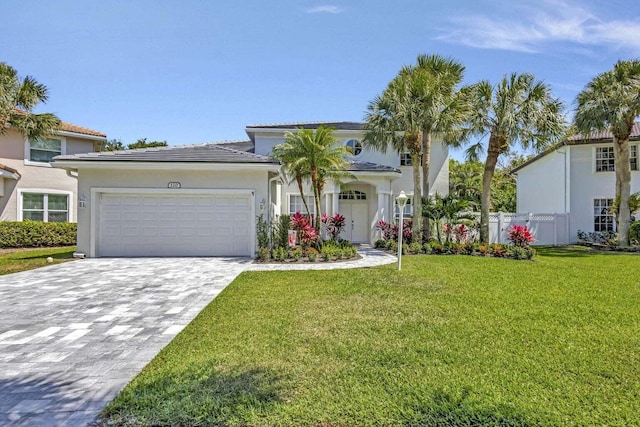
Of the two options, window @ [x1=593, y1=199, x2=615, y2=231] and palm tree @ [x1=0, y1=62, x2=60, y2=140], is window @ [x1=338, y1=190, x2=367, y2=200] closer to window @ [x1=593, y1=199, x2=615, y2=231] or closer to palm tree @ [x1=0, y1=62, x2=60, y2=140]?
window @ [x1=593, y1=199, x2=615, y2=231]

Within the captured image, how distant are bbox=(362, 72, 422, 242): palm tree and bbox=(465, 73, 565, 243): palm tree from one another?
2796mm

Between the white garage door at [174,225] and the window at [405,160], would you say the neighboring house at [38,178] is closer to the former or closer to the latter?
the white garage door at [174,225]

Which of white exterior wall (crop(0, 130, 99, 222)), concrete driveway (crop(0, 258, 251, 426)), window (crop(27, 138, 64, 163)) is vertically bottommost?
concrete driveway (crop(0, 258, 251, 426))

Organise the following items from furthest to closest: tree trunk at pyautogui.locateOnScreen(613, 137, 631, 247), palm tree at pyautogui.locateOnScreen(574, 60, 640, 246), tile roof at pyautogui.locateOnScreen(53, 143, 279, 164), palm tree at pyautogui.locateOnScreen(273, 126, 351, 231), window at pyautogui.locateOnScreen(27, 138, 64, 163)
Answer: window at pyautogui.locateOnScreen(27, 138, 64, 163) < tree trunk at pyautogui.locateOnScreen(613, 137, 631, 247) < palm tree at pyautogui.locateOnScreen(574, 60, 640, 246) < palm tree at pyautogui.locateOnScreen(273, 126, 351, 231) < tile roof at pyautogui.locateOnScreen(53, 143, 279, 164)

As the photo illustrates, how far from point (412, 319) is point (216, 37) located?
12.5 metres

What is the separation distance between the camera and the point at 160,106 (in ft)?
63.8

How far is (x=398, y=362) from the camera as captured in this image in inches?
169

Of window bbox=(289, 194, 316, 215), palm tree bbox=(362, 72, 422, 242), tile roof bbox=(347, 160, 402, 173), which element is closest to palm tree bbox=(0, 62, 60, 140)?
window bbox=(289, 194, 316, 215)

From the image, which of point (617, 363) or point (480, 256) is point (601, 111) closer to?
point (480, 256)

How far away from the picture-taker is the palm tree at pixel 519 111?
15.8 meters

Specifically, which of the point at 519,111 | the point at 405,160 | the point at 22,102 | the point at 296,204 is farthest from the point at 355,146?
the point at 22,102

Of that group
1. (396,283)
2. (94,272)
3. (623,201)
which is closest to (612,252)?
(623,201)

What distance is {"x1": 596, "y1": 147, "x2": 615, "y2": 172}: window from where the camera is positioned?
20781 millimetres

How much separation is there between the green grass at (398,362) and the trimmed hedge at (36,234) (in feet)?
55.3
